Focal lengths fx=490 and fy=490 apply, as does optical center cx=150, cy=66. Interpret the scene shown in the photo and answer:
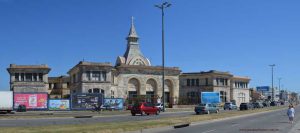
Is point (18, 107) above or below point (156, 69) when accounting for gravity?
below

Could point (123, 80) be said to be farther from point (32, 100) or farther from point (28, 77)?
point (32, 100)

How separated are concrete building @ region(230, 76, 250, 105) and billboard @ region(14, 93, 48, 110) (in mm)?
84905

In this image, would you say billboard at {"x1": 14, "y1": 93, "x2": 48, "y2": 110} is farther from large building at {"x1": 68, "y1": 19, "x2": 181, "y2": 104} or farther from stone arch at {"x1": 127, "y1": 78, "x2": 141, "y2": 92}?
stone arch at {"x1": 127, "y1": 78, "x2": 141, "y2": 92}

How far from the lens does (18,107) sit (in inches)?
2894

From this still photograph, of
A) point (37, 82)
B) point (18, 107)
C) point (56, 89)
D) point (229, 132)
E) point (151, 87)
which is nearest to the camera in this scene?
point (229, 132)

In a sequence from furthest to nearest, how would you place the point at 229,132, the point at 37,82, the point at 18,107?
the point at 37,82
the point at 18,107
the point at 229,132

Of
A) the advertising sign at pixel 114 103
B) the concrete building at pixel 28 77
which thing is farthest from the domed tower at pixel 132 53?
the advertising sign at pixel 114 103

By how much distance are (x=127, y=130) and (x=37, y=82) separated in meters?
81.7

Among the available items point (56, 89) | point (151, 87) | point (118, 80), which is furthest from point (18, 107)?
point (56, 89)

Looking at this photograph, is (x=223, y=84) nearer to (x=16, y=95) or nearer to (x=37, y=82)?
(x=37, y=82)

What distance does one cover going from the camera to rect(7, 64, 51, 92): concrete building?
103 m

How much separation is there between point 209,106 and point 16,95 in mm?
30994

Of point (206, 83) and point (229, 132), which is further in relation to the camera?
point (206, 83)

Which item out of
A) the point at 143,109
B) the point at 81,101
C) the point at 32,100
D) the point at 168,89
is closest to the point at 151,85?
the point at 168,89
